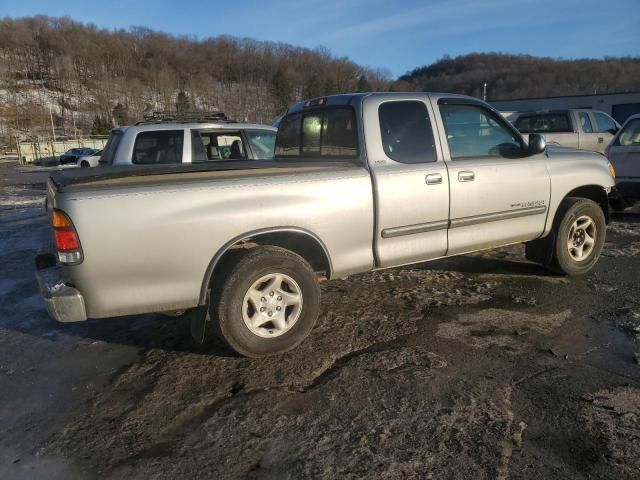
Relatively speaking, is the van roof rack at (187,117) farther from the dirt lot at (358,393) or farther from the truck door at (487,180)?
the truck door at (487,180)

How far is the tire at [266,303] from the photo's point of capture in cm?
354

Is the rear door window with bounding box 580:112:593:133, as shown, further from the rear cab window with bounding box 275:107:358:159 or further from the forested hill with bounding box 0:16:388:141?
the forested hill with bounding box 0:16:388:141

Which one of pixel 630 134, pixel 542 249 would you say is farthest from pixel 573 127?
pixel 542 249

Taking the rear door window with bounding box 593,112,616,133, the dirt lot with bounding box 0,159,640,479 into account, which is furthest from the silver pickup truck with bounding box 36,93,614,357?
the rear door window with bounding box 593,112,616,133

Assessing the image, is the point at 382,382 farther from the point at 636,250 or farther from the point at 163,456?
the point at 636,250

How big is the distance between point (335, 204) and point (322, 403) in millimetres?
1475

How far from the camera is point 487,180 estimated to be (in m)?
4.64

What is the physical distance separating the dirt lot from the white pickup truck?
8.93 metres

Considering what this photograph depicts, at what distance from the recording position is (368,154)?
164 inches

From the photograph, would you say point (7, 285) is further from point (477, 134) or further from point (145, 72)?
point (145, 72)

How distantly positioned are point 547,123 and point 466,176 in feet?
33.8

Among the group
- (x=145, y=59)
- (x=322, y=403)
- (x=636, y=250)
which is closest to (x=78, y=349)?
(x=322, y=403)

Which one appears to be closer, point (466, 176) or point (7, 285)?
point (466, 176)

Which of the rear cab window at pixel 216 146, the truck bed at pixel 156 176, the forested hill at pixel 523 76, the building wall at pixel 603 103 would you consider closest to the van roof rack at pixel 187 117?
the rear cab window at pixel 216 146
